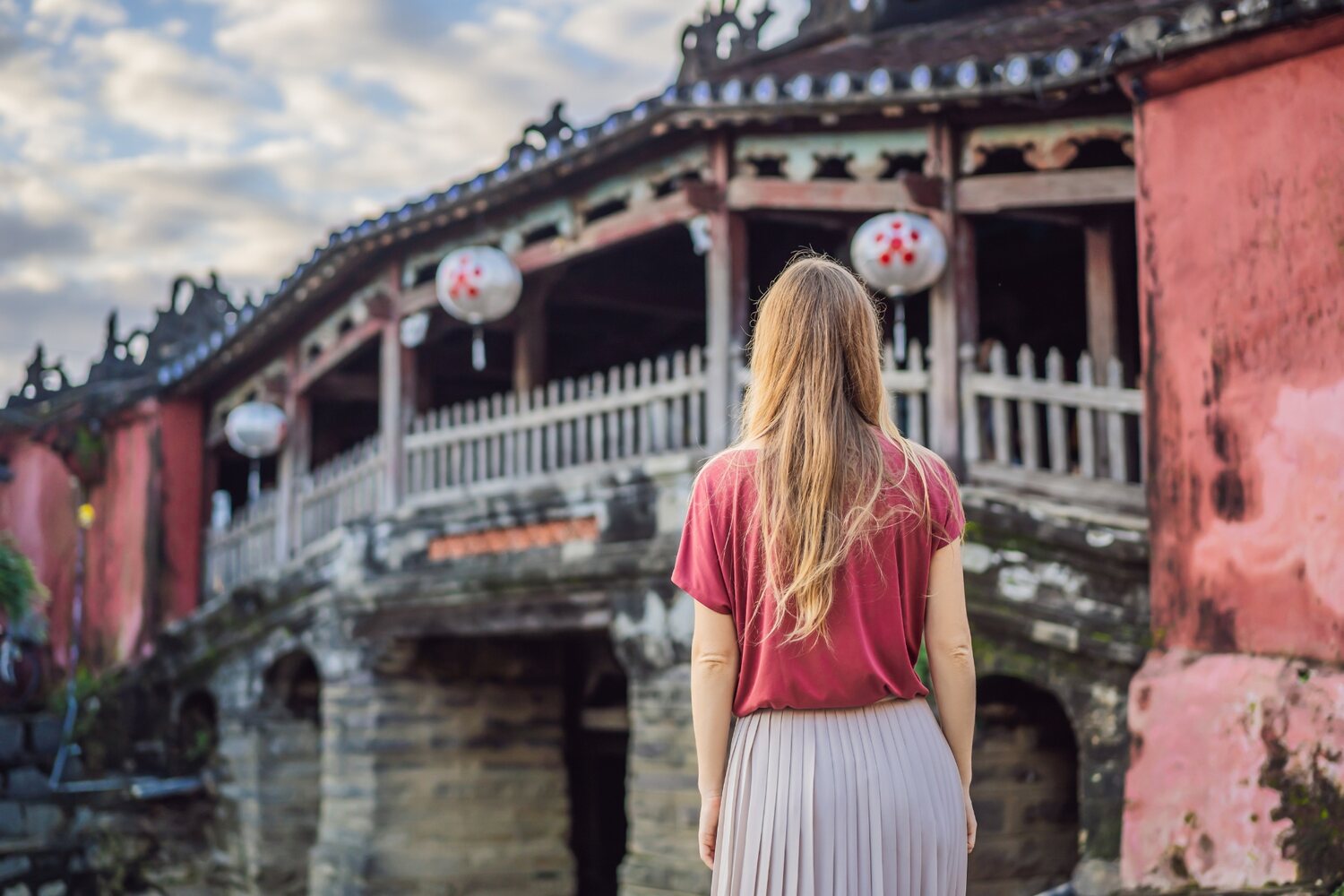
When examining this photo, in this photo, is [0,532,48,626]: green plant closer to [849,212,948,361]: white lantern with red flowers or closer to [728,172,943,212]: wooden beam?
[728,172,943,212]: wooden beam

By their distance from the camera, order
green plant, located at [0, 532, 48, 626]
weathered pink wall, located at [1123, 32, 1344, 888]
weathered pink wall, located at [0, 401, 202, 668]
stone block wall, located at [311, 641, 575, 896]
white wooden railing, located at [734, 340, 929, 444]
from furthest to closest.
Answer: weathered pink wall, located at [0, 401, 202, 668] → green plant, located at [0, 532, 48, 626] → stone block wall, located at [311, 641, 575, 896] → white wooden railing, located at [734, 340, 929, 444] → weathered pink wall, located at [1123, 32, 1344, 888]

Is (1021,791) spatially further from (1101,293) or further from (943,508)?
(943,508)

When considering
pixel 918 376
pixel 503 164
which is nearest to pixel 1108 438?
pixel 918 376

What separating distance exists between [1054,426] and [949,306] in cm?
88

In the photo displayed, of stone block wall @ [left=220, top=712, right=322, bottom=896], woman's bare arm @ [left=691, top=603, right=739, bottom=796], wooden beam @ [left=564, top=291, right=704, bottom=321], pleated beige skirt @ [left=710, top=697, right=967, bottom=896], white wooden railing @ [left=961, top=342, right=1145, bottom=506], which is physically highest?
wooden beam @ [left=564, top=291, right=704, bottom=321]

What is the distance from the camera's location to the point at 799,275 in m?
2.54

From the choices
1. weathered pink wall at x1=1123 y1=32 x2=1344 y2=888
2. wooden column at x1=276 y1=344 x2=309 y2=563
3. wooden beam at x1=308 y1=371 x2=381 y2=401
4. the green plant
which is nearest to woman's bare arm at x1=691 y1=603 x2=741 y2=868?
weathered pink wall at x1=1123 y1=32 x2=1344 y2=888

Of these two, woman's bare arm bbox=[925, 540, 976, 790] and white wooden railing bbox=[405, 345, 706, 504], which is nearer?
woman's bare arm bbox=[925, 540, 976, 790]

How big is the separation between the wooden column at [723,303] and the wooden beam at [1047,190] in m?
1.24

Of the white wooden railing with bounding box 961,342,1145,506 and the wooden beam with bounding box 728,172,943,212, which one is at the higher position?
the wooden beam with bounding box 728,172,943,212

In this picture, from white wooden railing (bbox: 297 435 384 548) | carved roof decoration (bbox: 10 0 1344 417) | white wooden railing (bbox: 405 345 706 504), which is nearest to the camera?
carved roof decoration (bbox: 10 0 1344 417)

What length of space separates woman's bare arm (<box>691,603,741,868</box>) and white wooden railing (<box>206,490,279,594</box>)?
978cm

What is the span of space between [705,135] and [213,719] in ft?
→ 26.3

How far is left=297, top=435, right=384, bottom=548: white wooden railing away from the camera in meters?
10.4
